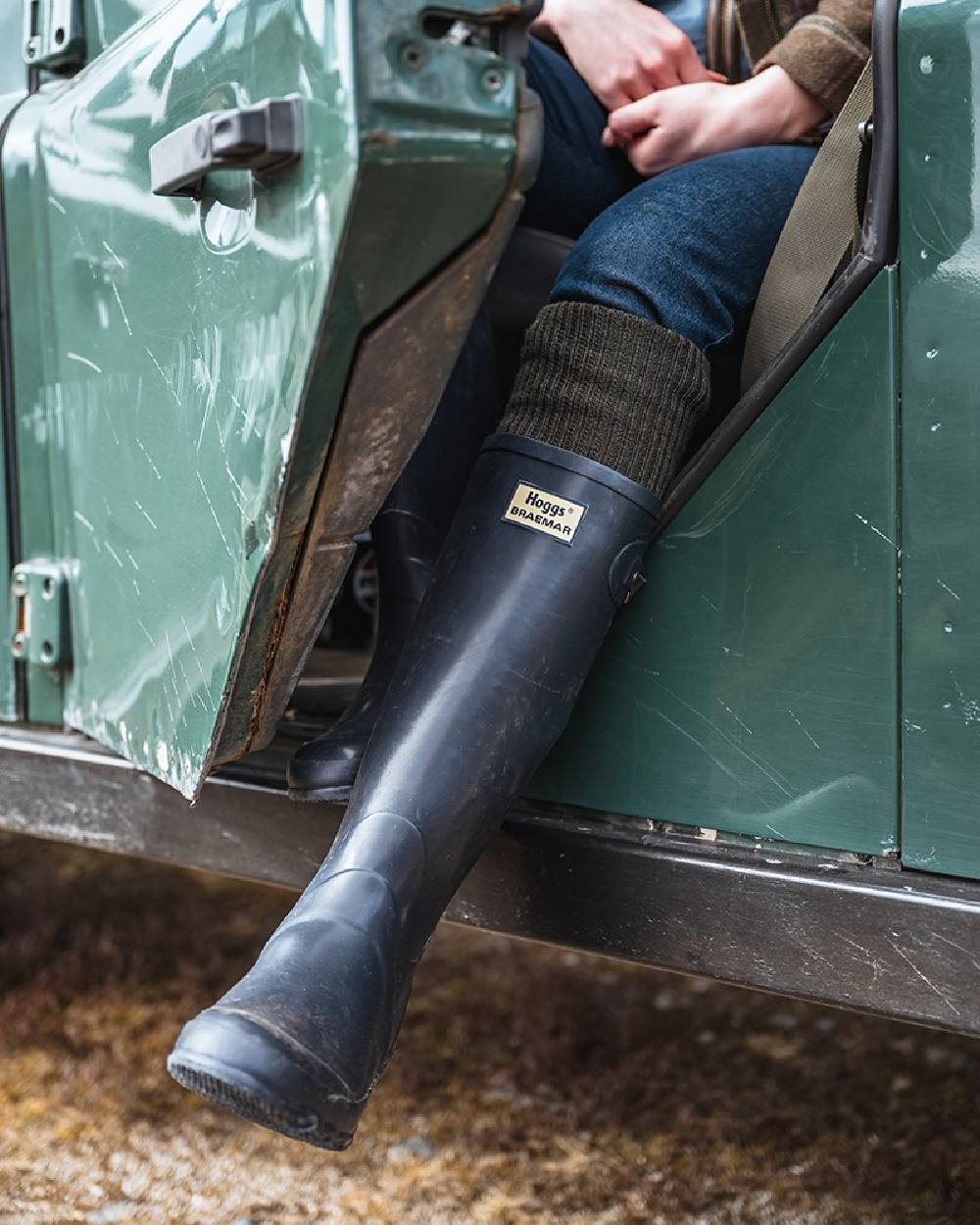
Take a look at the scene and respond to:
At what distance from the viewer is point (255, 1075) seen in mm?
946

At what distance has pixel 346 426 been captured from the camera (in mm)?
1014

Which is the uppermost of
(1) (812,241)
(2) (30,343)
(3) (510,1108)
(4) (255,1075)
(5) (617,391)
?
(1) (812,241)

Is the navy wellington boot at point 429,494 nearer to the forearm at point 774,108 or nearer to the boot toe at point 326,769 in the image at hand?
the boot toe at point 326,769

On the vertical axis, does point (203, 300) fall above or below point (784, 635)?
above

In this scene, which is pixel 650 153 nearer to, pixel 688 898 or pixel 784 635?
pixel 784 635

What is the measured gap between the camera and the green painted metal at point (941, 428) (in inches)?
39.4

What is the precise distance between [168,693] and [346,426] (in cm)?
35

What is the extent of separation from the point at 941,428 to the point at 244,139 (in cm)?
52

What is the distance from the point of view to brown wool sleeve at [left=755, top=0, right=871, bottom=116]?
124cm

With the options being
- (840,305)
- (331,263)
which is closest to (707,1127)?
(840,305)

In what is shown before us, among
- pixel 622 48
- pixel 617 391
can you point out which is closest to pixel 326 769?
pixel 617 391

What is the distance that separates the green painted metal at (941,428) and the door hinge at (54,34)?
0.87 m

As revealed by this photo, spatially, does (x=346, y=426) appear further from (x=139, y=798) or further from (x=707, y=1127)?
(x=707, y=1127)

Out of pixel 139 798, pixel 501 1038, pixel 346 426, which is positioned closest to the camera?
pixel 346 426
